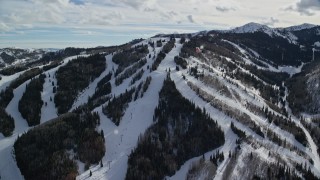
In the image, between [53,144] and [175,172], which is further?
[53,144]

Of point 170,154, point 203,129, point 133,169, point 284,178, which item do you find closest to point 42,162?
point 133,169

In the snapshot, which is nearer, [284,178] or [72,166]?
[72,166]

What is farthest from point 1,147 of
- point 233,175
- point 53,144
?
point 233,175

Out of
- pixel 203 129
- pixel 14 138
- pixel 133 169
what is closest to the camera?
pixel 133 169

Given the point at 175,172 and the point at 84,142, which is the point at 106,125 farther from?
the point at 175,172

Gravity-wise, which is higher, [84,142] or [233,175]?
[84,142]

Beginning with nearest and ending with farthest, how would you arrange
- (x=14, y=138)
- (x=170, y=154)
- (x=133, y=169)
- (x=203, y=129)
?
(x=133, y=169) → (x=170, y=154) → (x=203, y=129) → (x=14, y=138)

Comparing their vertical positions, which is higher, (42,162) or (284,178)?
(42,162)

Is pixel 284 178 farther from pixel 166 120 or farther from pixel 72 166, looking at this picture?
pixel 72 166


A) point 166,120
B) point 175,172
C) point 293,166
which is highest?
point 166,120
